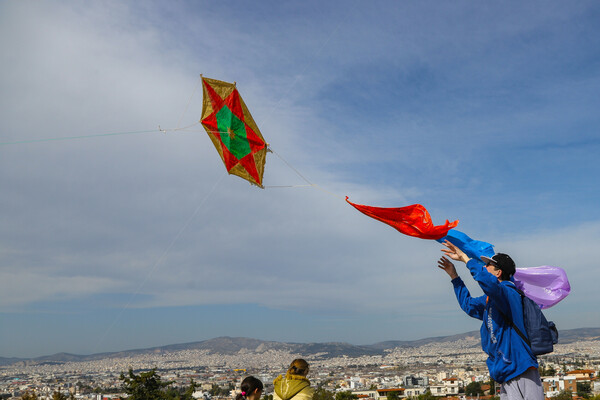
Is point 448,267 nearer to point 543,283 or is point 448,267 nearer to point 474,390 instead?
point 543,283

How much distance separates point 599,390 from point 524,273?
60793 millimetres

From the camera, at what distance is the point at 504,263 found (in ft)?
13.3

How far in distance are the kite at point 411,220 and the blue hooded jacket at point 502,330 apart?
139cm

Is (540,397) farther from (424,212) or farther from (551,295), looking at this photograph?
(424,212)

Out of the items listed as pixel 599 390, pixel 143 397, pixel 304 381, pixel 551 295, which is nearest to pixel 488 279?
pixel 551 295

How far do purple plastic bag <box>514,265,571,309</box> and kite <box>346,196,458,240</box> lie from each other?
0.88 meters

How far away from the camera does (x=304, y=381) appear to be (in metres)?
4.67

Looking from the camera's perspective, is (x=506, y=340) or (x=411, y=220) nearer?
(x=506, y=340)

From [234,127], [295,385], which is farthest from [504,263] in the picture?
[234,127]

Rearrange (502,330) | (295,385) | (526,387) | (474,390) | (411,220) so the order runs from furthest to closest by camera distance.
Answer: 1. (474,390)
2. (411,220)
3. (295,385)
4. (502,330)
5. (526,387)

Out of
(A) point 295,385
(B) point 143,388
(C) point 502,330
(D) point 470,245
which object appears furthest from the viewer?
(B) point 143,388

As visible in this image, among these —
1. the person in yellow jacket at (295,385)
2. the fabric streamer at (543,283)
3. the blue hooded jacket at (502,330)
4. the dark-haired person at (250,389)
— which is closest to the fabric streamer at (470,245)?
the fabric streamer at (543,283)

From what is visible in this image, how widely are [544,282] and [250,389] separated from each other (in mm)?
2849

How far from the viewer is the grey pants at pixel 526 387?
147 inches
